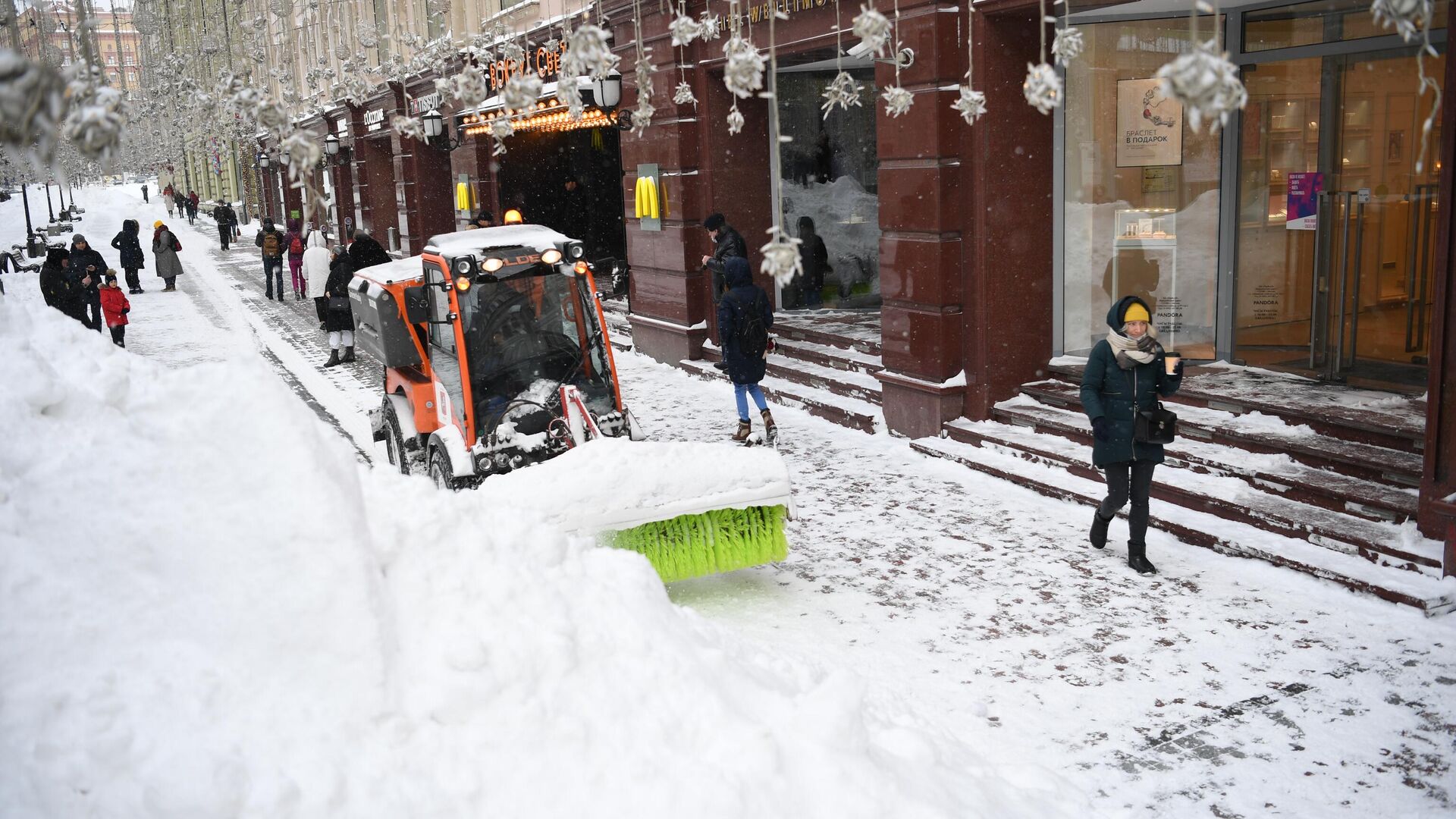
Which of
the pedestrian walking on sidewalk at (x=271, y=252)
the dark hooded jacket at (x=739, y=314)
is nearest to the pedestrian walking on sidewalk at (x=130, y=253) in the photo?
the pedestrian walking on sidewalk at (x=271, y=252)

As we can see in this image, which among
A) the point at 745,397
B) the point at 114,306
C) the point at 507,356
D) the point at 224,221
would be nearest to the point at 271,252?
the point at 114,306

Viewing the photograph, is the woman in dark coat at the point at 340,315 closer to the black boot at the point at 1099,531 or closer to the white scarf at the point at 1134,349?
the black boot at the point at 1099,531

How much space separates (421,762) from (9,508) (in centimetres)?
139

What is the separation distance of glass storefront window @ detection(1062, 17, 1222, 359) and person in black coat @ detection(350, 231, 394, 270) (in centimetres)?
1028

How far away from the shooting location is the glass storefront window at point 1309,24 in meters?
9.09

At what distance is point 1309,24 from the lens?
31.1ft

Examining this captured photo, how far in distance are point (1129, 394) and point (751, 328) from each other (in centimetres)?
427

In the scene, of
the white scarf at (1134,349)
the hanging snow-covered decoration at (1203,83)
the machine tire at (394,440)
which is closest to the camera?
the hanging snow-covered decoration at (1203,83)

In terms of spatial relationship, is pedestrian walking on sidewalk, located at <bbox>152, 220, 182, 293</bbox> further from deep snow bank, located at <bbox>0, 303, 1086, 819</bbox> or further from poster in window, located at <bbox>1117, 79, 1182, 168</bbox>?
deep snow bank, located at <bbox>0, 303, 1086, 819</bbox>

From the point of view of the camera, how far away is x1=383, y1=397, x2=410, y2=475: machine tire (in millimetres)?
9461

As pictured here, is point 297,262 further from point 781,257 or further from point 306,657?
point 781,257

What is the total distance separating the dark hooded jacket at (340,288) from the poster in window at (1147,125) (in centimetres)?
1080

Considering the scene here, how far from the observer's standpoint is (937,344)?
10.3 meters


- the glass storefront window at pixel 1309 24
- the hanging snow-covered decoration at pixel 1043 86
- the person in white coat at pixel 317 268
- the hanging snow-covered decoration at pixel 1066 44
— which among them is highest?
the glass storefront window at pixel 1309 24
